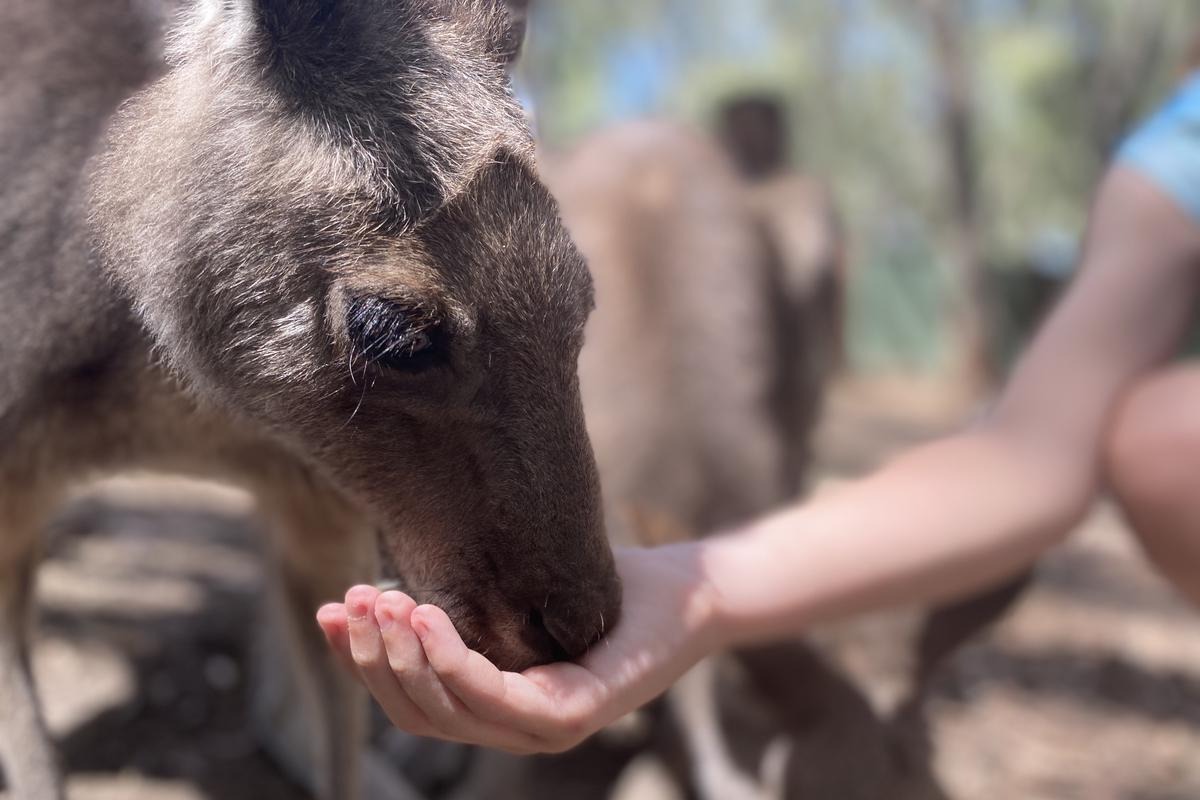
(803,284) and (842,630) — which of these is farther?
(803,284)

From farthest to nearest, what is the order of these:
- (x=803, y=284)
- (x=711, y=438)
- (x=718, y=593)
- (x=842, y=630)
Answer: (x=803, y=284), (x=711, y=438), (x=842, y=630), (x=718, y=593)

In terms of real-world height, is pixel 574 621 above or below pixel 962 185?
above

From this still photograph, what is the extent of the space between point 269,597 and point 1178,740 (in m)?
2.58

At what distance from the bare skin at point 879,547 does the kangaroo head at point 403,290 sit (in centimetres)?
10

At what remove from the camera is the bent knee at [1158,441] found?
199 cm

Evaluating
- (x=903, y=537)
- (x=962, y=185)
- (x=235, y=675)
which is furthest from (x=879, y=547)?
(x=962, y=185)

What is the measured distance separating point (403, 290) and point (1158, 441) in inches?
54.7

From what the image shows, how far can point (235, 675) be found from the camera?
301 centimetres

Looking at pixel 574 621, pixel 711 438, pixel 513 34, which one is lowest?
pixel 711 438

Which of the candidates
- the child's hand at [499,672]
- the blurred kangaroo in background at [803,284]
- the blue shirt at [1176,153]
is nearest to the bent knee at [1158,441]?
the blue shirt at [1176,153]

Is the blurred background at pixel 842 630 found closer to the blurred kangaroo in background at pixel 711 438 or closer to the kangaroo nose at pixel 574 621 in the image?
the blurred kangaroo in background at pixel 711 438

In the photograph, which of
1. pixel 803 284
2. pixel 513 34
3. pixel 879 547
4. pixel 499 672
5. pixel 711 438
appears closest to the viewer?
pixel 499 672

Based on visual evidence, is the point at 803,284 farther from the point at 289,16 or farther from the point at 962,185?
the point at 962,185

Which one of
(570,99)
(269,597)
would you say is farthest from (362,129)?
(570,99)
